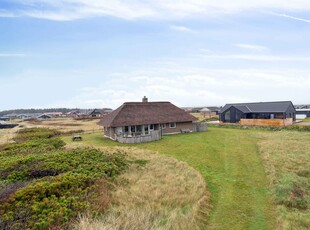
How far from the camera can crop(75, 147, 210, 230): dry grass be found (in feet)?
28.6

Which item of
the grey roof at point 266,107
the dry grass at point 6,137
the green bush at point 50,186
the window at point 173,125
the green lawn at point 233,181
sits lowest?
the green lawn at point 233,181

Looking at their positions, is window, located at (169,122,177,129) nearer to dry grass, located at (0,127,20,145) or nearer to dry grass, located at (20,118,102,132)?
dry grass, located at (20,118,102,132)

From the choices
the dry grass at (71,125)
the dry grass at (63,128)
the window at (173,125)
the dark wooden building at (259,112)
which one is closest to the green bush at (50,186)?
the window at (173,125)

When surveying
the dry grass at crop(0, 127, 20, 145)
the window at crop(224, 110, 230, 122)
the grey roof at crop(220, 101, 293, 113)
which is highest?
the grey roof at crop(220, 101, 293, 113)

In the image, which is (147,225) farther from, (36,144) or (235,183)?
(36,144)

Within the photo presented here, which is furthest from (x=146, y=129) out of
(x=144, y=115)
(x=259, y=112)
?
(x=259, y=112)

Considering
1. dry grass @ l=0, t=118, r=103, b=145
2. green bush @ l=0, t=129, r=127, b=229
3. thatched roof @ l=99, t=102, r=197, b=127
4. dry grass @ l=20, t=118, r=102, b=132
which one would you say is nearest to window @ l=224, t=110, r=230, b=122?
thatched roof @ l=99, t=102, r=197, b=127

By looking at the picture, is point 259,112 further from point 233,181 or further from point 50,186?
point 50,186

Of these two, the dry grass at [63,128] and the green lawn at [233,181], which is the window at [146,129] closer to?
the green lawn at [233,181]

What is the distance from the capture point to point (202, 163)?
18094mm

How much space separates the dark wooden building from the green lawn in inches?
831

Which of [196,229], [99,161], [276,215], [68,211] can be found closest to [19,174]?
[99,161]

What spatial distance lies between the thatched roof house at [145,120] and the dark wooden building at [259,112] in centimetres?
1433

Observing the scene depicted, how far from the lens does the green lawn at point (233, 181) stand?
966 centimetres
